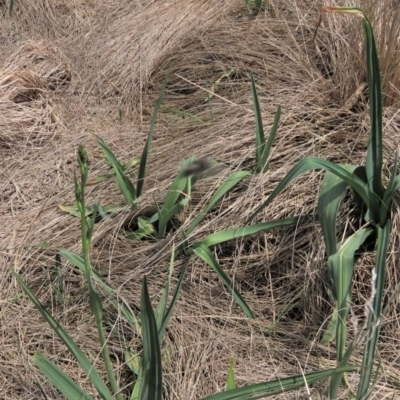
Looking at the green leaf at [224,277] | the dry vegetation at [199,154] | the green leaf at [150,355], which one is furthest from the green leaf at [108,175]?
the green leaf at [150,355]

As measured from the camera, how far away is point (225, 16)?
2.65 m

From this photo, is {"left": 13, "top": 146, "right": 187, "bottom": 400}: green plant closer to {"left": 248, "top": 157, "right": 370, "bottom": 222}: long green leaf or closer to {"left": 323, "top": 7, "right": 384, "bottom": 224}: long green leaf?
{"left": 248, "top": 157, "right": 370, "bottom": 222}: long green leaf

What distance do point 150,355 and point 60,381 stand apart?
22 centimetres

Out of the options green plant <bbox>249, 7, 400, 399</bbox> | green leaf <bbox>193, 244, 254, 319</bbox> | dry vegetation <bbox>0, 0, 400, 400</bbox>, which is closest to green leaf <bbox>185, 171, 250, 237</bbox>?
dry vegetation <bbox>0, 0, 400, 400</bbox>

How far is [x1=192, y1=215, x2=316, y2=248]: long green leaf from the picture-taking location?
1.48 m

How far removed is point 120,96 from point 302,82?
0.81m

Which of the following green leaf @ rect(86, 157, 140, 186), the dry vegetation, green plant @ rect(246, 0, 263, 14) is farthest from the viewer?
green plant @ rect(246, 0, 263, 14)

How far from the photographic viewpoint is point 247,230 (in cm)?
150

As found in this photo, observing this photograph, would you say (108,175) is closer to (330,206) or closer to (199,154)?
(199,154)

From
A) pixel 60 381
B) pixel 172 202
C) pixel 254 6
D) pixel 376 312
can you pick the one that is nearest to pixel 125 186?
pixel 172 202

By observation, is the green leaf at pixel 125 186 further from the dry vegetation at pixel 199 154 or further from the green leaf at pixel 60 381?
the green leaf at pixel 60 381

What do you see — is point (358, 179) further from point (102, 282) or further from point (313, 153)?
point (102, 282)

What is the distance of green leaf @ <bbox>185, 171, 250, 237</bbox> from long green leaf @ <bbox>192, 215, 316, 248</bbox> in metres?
0.08

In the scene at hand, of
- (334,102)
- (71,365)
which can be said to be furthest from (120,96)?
(71,365)
